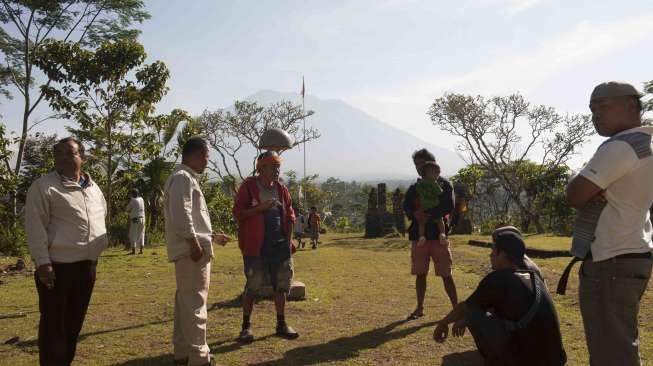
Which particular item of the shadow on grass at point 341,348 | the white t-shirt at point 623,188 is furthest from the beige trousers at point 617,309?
the shadow on grass at point 341,348

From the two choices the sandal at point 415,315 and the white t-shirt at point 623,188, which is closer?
the white t-shirt at point 623,188

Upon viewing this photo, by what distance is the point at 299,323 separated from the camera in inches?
228

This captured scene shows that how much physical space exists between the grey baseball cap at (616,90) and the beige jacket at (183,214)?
278 cm

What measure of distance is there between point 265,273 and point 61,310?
1.90 metres

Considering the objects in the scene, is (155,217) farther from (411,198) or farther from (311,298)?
(411,198)

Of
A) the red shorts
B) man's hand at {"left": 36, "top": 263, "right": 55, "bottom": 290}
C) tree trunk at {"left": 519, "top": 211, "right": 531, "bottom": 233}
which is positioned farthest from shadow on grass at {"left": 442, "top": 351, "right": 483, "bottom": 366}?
tree trunk at {"left": 519, "top": 211, "right": 531, "bottom": 233}

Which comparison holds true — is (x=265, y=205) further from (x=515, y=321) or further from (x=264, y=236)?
(x=515, y=321)

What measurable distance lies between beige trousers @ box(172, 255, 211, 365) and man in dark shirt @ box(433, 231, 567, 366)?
2025mm

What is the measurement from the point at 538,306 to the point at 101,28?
786 inches

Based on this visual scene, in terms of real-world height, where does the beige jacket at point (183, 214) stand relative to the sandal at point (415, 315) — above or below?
above

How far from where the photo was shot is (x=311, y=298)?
7.19 m

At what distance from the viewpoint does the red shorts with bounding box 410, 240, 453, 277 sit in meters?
5.70

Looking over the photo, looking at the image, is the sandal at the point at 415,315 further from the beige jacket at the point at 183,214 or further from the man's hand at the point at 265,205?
the beige jacket at the point at 183,214

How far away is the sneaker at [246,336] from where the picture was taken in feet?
16.3
